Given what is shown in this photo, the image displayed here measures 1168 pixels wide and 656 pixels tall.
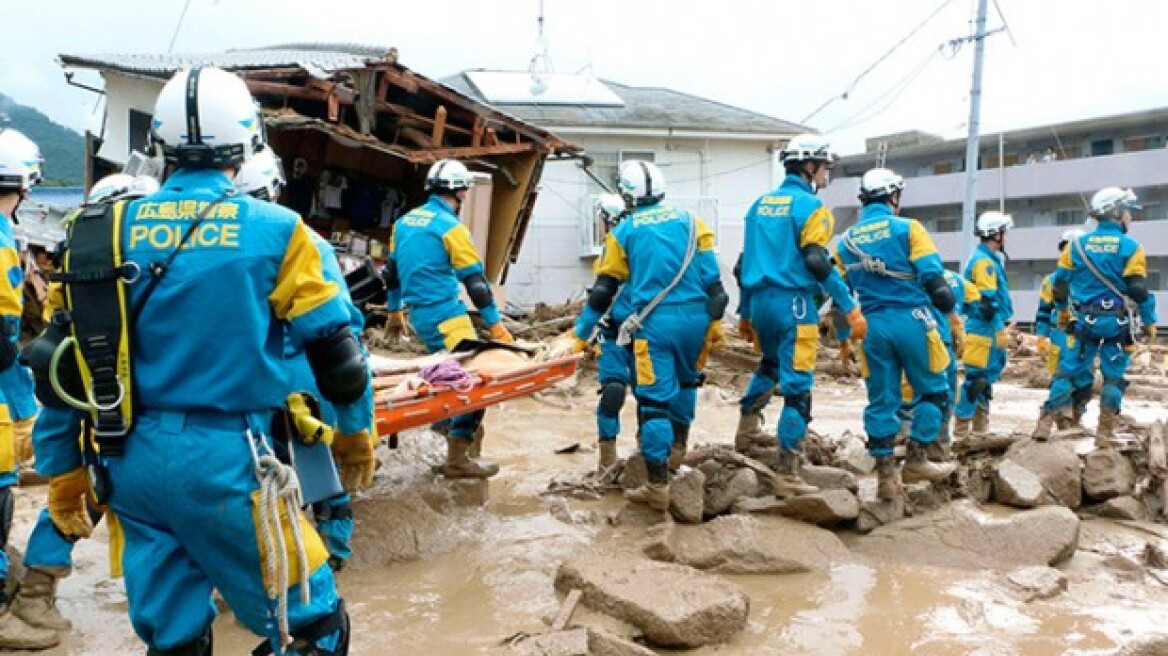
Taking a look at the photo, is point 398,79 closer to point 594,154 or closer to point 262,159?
point 262,159

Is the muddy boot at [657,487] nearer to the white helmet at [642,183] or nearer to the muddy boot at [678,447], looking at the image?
the muddy boot at [678,447]

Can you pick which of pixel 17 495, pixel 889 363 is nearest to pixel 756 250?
pixel 889 363

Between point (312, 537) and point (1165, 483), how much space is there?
20.1 feet

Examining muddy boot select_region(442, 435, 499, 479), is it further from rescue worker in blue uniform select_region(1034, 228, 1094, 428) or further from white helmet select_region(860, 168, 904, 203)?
rescue worker in blue uniform select_region(1034, 228, 1094, 428)

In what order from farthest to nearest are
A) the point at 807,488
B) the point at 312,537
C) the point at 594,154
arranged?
1. the point at 594,154
2. the point at 807,488
3. the point at 312,537

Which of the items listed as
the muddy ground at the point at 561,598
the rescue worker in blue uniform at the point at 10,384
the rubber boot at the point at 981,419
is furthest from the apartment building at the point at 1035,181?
the rescue worker in blue uniform at the point at 10,384

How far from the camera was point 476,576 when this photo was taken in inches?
190

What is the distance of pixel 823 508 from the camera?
18.0 feet

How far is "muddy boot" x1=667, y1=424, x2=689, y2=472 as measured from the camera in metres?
6.36

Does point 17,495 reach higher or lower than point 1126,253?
lower

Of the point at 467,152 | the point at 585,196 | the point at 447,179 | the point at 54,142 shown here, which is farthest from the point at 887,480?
the point at 54,142

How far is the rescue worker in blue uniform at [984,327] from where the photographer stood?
906 centimetres

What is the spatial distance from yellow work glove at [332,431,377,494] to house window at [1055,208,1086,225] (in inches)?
1290

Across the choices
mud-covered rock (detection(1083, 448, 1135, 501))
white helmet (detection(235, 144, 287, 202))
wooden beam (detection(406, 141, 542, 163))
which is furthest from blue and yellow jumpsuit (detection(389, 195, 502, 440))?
wooden beam (detection(406, 141, 542, 163))
